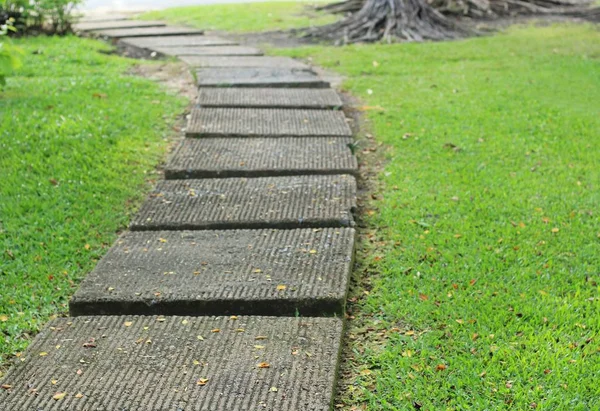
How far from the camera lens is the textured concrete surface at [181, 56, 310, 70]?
7.02 metres

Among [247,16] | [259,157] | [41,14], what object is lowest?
[247,16]

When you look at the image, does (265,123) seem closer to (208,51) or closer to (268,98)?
(268,98)

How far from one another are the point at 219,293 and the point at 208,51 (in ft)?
17.2

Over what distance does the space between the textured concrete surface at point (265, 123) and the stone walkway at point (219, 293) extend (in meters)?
0.03

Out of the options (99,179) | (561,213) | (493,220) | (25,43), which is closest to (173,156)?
(99,179)

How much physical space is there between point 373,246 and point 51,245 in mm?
1490

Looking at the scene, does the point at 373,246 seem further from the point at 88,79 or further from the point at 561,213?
the point at 88,79

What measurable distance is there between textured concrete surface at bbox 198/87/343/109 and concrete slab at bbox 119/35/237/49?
2.31 m

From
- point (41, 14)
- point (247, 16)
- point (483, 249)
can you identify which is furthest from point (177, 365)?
point (247, 16)

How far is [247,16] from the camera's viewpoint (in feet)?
33.6

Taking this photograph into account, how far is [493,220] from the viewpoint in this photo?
3.81 meters

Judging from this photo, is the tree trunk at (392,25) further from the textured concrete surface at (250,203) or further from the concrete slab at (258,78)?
the textured concrete surface at (250,203)

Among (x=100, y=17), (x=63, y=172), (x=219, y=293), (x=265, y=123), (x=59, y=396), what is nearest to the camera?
(x=59, y=396)

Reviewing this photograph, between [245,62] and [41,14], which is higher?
[41,14]
